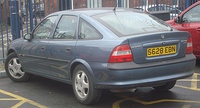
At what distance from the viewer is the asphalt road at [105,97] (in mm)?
5422

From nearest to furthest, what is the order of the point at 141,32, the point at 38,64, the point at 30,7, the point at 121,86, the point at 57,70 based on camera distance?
the point at 121,86
the point at 141,32
the point at 57,70
the point at 38,64
the point at 30,7

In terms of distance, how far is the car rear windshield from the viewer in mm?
5207

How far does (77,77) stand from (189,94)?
193 centimetres

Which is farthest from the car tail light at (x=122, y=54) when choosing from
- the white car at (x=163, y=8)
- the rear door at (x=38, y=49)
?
the white car at (x=163, y=8)

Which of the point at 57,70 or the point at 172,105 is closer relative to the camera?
the point at 172,105

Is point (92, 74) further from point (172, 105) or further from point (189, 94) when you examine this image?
point (189, 94)

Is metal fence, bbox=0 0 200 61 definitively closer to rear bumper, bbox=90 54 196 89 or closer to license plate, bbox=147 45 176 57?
rear bumper, bbox=90 54 196 89

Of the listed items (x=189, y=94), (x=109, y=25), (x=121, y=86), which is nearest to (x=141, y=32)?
(x=109, y=25)

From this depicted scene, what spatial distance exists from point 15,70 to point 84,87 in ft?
8.08

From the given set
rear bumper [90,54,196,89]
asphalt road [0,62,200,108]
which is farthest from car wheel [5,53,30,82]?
rear bumper [90,54,196,89]

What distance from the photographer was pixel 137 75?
480 cm

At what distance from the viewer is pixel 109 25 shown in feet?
17.3

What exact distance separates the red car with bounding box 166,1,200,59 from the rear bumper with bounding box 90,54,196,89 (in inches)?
113

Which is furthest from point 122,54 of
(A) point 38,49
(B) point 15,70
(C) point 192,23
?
(C) point 192,23
